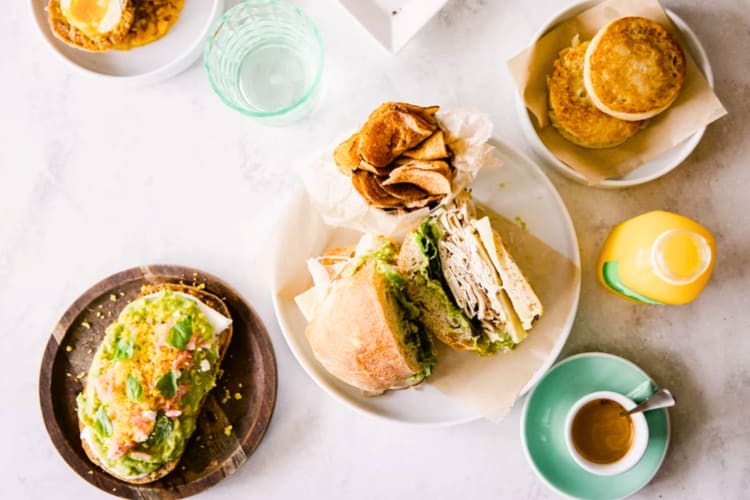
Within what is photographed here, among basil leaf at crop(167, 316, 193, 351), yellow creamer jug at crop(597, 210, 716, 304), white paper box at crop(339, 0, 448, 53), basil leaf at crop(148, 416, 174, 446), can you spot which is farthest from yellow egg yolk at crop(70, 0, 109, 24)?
yellow creamer jug at crop(597, 210, 716, 304)

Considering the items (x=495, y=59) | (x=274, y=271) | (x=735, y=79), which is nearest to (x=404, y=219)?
(x=274, y=271)

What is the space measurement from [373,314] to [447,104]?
62 centimetres

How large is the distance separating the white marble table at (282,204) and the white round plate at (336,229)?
3.8 inches

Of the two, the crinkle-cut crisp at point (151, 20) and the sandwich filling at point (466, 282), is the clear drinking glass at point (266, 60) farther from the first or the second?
the sandwich filling at point (466, 282)

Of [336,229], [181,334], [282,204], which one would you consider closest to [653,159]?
[336,229]

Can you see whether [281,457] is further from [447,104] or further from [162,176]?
[447,104]

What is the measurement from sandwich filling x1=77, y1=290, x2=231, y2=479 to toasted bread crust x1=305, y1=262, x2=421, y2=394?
0.32 metres

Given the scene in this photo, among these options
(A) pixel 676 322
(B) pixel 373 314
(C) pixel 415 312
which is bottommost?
(A) pixel 676 322

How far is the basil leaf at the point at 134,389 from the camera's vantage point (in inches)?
70.1

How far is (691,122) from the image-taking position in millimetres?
1734

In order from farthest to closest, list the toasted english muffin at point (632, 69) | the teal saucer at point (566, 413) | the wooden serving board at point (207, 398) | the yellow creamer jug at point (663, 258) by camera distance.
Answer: the wooden serving board at point (207, 398)
the teal saucer at point (566, 413)
the toasted english muffin at point (632, 69)
the yellow creamer jug at point (663, 258)

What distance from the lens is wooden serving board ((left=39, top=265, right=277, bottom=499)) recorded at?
1875mm

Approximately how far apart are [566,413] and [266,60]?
115 cm

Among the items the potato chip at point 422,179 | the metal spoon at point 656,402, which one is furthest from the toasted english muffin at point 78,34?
the metal spoon at point 656,402
